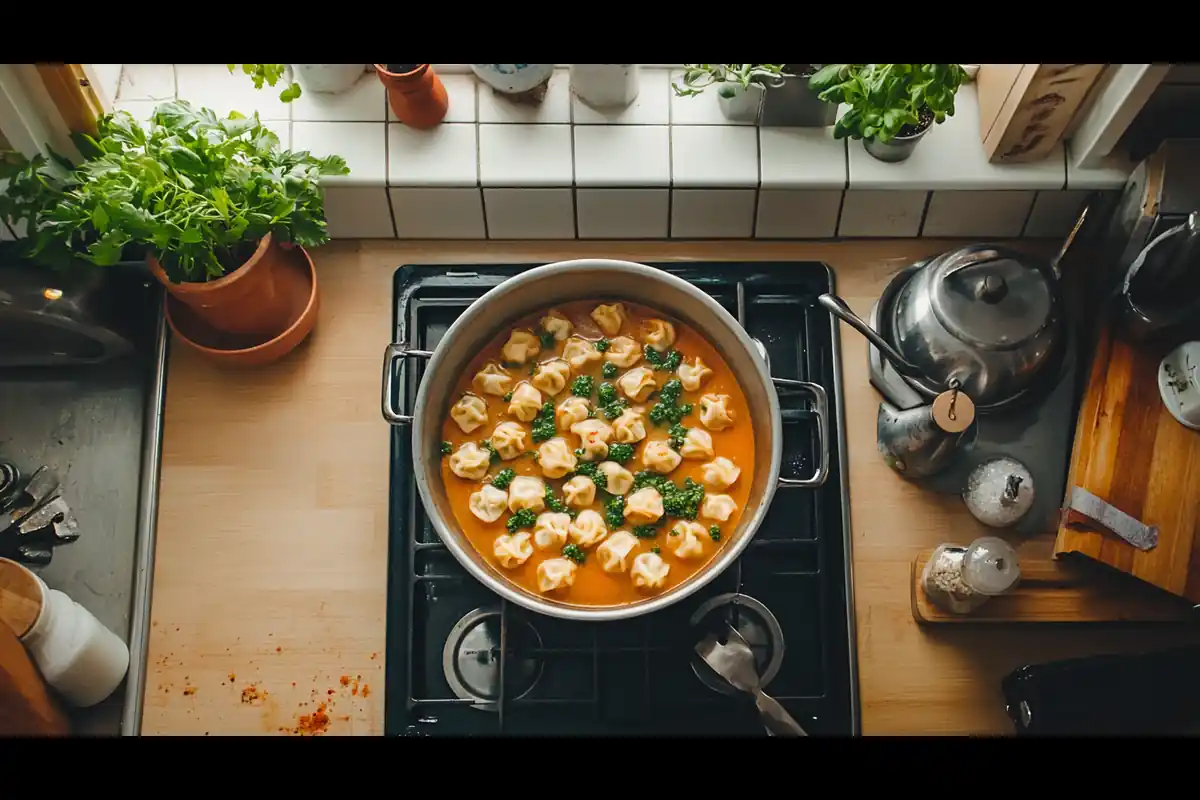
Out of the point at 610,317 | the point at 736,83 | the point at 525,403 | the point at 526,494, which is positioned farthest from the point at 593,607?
the point at 736,83

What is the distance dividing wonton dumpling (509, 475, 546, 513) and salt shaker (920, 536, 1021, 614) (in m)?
0.51

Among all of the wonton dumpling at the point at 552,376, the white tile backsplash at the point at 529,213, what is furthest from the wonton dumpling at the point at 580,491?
the white tile backsplash at the point at 529,213

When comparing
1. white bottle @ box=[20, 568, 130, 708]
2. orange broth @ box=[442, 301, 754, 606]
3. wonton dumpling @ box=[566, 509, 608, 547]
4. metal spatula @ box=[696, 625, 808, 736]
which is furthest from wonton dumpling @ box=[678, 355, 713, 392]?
white bottle @ box=[20, 568, 130, 708]

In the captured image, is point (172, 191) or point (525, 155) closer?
point (172, 191)

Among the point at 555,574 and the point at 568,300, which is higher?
the point at 568,300

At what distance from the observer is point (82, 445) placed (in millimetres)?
1410

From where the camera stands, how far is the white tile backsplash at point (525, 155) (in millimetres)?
1424

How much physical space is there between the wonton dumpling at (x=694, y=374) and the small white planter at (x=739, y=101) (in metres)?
0.34

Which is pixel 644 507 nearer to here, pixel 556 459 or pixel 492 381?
pixel 556 459

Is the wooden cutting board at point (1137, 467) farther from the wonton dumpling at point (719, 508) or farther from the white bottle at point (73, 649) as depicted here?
the white bottle at point (73, 649)

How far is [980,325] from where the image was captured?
1.30 metres

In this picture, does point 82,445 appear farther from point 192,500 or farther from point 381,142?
point 381,142

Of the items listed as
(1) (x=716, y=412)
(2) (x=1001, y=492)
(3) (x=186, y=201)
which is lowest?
(2) (x=1001, y=492)

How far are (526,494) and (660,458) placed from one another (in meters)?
0.18
